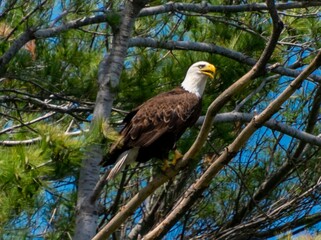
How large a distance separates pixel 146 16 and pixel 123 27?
0.57 m

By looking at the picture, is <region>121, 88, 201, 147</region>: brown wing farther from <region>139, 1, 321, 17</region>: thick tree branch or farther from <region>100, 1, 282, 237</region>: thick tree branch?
<region>139, 1, 321, 17</region>: thick tree branch

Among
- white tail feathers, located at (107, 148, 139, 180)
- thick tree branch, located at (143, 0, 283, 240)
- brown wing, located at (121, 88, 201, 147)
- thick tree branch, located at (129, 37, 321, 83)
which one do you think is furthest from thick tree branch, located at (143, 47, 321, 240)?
thick tree branch, located at (129, 37, 321, 83)

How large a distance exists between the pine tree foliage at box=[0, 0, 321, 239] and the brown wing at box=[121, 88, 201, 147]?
190 millimetres

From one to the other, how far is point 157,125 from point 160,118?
4cm

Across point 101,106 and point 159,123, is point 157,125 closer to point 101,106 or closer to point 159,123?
point 159,123

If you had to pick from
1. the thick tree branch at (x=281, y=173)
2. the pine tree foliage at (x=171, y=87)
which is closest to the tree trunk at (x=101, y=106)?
the pine tree foliage at (x=171, y=87)

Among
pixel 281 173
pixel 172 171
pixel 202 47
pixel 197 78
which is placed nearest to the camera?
pixel 172 171

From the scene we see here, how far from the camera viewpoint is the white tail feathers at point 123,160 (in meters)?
4.14

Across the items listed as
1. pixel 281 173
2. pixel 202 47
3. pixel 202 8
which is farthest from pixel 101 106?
pixel 281 173

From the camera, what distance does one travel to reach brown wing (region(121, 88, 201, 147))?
4.31m

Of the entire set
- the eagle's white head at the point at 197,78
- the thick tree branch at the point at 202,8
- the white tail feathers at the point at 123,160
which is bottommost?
the white tail feathers at the point at 123,160

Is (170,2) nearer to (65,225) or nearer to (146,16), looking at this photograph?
(146,16)

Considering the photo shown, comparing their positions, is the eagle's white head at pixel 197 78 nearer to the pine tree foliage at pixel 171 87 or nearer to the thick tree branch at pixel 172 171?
the pine tree foliage at pixel 171 87

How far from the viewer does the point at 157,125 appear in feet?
14.5
